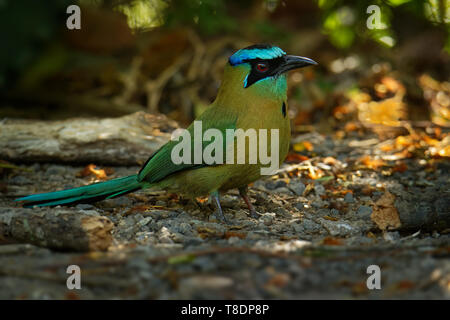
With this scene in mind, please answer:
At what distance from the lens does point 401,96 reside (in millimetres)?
7004

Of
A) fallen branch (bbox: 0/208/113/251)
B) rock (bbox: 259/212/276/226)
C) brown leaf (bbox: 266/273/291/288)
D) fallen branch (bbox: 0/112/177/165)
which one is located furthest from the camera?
fallen branch (bbox: 0/112/177/165)

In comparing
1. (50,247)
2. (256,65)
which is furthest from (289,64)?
(50,247)

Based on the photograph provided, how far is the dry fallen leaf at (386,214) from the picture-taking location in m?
3.76

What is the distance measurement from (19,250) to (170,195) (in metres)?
1.72

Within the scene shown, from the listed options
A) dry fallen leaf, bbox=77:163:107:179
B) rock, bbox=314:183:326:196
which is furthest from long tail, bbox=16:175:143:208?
rock, bbox=314:183:326:196

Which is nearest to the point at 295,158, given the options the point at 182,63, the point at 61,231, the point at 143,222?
the point at 143,222

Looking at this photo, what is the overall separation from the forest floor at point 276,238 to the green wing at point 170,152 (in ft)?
0.75

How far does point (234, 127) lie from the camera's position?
393 centimetres

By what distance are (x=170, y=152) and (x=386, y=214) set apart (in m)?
Answer: 1.49

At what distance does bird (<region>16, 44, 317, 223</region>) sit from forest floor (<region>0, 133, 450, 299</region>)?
15 cm

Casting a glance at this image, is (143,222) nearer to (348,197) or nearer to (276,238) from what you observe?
(276,238)

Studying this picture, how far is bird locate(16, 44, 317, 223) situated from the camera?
3.91 metres

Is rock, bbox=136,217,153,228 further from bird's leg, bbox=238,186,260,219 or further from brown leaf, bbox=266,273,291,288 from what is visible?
brown leaf, bbox=266,273,291,288

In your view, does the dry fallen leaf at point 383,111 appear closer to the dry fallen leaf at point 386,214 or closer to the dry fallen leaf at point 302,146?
the dry fallen leaf at point 302,146
